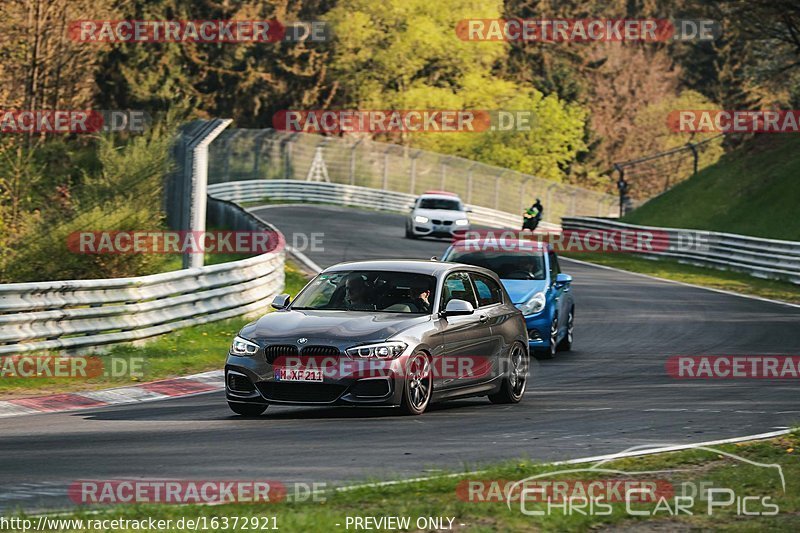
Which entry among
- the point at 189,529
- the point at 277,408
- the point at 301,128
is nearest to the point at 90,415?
the point at 277,408

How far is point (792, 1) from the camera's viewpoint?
139 feet

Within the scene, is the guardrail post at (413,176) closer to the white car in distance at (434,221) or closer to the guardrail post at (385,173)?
the guardrail post at (385,173)

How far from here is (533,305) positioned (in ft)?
61.3

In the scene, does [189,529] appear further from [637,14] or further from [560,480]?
[637,14]

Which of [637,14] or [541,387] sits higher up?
[637,14]

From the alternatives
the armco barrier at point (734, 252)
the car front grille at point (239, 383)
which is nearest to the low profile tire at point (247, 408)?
the car front grille at point (239, 383)

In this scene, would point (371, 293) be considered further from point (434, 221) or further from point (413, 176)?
point (413, 176)

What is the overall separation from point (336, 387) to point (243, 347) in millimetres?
970

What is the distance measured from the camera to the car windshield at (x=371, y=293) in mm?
13133

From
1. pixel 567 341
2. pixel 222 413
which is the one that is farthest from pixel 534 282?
pixel 222 413

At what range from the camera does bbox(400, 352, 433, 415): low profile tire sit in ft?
40.2

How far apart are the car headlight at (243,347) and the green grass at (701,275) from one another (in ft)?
65.0

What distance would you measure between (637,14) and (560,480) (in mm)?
110308
